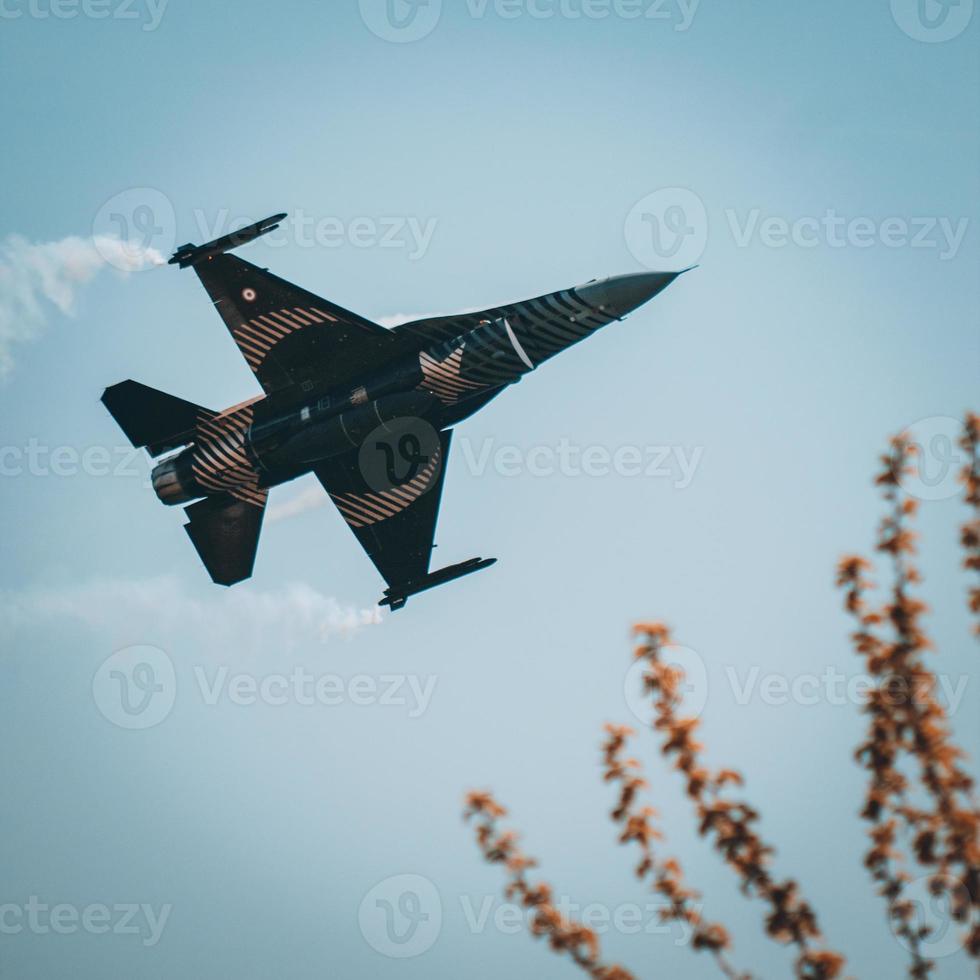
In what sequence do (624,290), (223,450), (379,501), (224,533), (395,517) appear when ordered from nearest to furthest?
1. (624,290)
2. (223,450)
3. (224,533)
4. (379,501)
5. (395,517)

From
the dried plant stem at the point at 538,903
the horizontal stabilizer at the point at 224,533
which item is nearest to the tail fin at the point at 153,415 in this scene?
the horizontal stabilizer at the point at 224,533

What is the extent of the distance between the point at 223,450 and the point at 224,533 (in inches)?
147

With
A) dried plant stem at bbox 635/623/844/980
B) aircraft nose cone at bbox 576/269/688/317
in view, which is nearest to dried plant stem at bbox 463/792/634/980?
dried plant stem at bbox 635/623/844/980

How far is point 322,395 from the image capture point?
126 feet

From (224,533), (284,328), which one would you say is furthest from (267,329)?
(224,533)

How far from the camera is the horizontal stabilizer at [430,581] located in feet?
134

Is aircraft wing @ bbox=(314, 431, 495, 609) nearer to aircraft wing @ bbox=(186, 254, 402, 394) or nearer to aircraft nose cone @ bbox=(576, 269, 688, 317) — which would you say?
aircraft wing @ bbox=(186, 254, 402, 394)

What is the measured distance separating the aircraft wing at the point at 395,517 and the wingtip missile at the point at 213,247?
7982 millimetres

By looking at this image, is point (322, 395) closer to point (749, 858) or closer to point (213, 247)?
point (213, 247)

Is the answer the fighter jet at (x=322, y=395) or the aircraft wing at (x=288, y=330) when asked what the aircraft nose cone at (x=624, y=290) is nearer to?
the fighter jet at (x=322, y=395)

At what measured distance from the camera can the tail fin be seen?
39719 mm

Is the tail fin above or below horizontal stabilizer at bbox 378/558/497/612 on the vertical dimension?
above

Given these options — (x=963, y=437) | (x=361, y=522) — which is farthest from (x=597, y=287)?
(x=963, y=437)

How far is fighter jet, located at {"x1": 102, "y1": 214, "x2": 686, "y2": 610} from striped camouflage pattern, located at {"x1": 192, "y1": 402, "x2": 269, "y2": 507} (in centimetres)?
4
